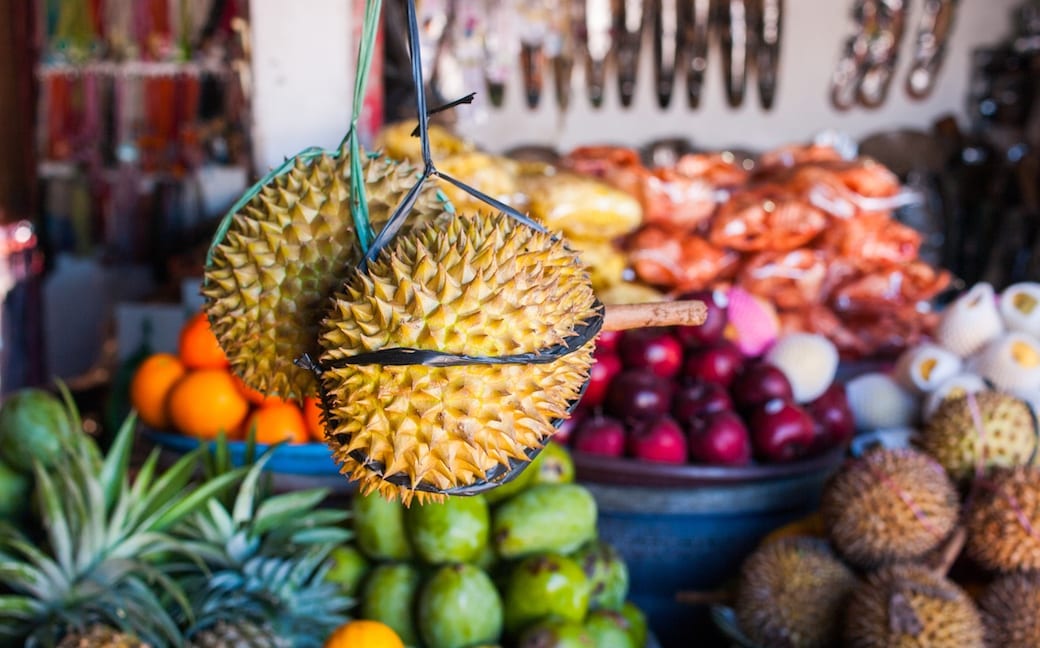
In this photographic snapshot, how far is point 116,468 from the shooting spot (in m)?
1.63

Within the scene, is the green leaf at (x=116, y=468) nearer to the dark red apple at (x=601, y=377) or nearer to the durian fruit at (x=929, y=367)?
the dark red apple at (x=601, y=377)

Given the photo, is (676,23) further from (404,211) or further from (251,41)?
(404,211)

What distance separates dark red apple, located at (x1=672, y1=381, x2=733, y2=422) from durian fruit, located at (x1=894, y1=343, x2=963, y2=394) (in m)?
0.53

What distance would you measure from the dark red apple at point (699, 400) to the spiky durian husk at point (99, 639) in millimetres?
1401

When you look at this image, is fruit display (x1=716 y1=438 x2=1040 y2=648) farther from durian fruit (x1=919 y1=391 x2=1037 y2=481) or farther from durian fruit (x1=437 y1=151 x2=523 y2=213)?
durian fruit (x1=437 y1=151 x2=523 y2=213)

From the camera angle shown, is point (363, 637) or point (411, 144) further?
point (411, 144)

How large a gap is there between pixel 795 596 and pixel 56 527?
145 cm

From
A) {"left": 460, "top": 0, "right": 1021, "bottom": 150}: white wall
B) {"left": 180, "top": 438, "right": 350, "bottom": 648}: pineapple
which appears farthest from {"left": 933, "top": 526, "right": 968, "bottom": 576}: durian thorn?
{"left": 460, "top": 0, "right": 1021, "bottom": 150}: white wall

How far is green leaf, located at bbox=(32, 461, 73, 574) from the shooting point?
1.46 meters

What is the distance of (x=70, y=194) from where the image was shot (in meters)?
5.16

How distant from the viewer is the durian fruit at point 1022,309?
94.1 inches

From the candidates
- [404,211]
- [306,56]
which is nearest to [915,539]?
[404,211]

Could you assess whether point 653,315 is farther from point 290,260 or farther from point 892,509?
point 892,509

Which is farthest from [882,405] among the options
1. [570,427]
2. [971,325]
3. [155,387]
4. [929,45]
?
[929,45]
